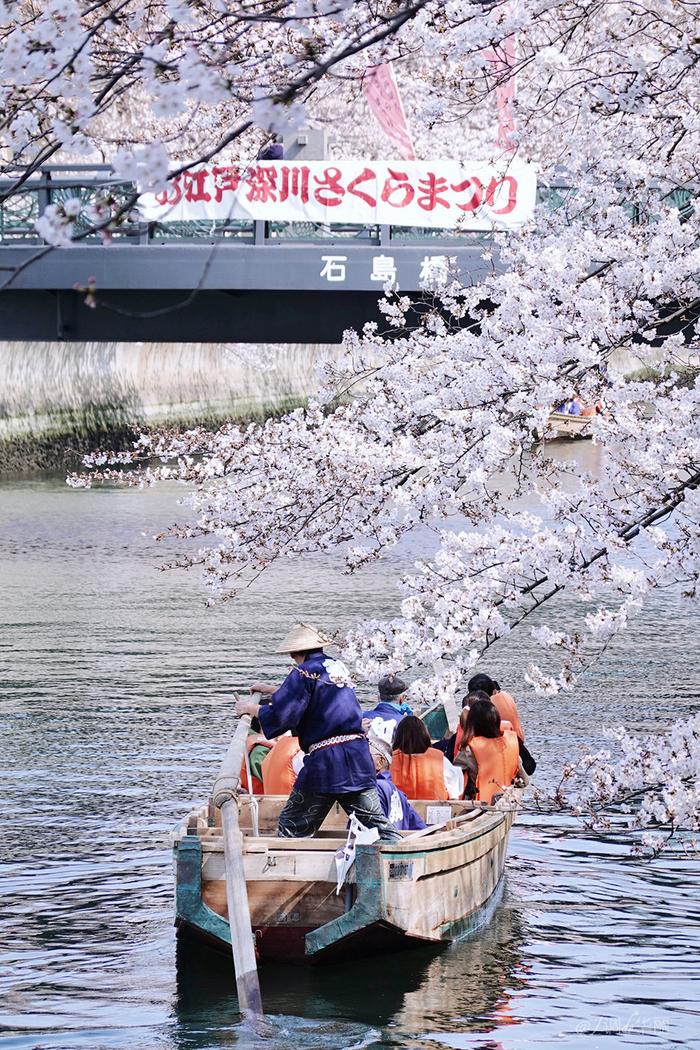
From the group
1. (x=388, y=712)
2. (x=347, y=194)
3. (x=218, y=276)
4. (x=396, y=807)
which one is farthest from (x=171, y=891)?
(x=347, y=194)

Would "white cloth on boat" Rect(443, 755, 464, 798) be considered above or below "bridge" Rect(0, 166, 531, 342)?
below

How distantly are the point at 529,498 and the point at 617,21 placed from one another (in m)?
27.1

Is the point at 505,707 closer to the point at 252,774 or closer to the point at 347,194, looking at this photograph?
the point at 252,774

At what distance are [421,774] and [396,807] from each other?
1.11 meters

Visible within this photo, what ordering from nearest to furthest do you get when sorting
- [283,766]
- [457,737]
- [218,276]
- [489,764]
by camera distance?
[283,766] → [489,764] → [457,737] → [218,276]

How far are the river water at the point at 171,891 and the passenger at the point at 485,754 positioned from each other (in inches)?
33.5

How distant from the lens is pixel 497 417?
8.62 meters

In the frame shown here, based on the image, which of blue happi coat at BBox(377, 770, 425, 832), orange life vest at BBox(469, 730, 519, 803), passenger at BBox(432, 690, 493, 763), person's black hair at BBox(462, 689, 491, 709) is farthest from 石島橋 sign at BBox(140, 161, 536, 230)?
blue happi coat at BBox(377, 770, 425, 832)

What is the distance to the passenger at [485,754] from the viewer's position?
12.3 meters

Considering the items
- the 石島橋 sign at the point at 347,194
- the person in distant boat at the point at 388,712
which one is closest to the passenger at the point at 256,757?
the person in distant boat at the point at 388,712

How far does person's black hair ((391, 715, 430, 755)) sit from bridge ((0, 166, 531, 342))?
9826 mm

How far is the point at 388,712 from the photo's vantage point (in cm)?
1237

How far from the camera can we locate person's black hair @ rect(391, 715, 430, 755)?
38.3 feet

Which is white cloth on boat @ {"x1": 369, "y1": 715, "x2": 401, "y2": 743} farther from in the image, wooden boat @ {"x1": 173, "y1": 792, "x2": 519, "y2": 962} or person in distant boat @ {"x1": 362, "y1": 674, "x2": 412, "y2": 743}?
wooden boat @ {"x1": 173, "y1": 792, "x2": 519, "y2": 962}
